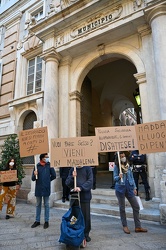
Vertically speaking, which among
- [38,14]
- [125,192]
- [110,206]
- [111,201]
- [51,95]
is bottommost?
[110,206]

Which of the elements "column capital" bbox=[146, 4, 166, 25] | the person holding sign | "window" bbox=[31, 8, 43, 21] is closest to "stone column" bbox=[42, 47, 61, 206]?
the person holding sign

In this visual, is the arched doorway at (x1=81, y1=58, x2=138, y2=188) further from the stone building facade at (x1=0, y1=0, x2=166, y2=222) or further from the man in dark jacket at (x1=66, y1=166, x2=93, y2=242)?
the man in dark jacket at (x1=66, y1=166, x2=93, y2=242)

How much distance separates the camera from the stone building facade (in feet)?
19.7

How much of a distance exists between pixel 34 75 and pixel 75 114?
408 cm

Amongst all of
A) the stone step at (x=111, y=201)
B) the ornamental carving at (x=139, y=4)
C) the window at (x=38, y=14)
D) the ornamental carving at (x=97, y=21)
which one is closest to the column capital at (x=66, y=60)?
the ornamental carving at (x=97, y=21)

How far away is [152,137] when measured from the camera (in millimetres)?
3861

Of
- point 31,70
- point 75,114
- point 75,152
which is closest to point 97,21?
point 75,114

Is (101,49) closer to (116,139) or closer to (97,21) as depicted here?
(97,21)

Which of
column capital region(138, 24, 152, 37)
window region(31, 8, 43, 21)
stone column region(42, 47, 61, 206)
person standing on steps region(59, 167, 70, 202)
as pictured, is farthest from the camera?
window region(31, 8, 43, 21)

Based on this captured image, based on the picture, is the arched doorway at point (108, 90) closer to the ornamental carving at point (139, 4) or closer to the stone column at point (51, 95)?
the stone column at point (51, 95)

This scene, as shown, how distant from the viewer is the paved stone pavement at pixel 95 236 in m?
3.27

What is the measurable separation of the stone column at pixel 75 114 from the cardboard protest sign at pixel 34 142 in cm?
317

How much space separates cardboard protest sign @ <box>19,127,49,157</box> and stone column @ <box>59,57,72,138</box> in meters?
3.04

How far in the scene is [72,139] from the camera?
381 centimetres
